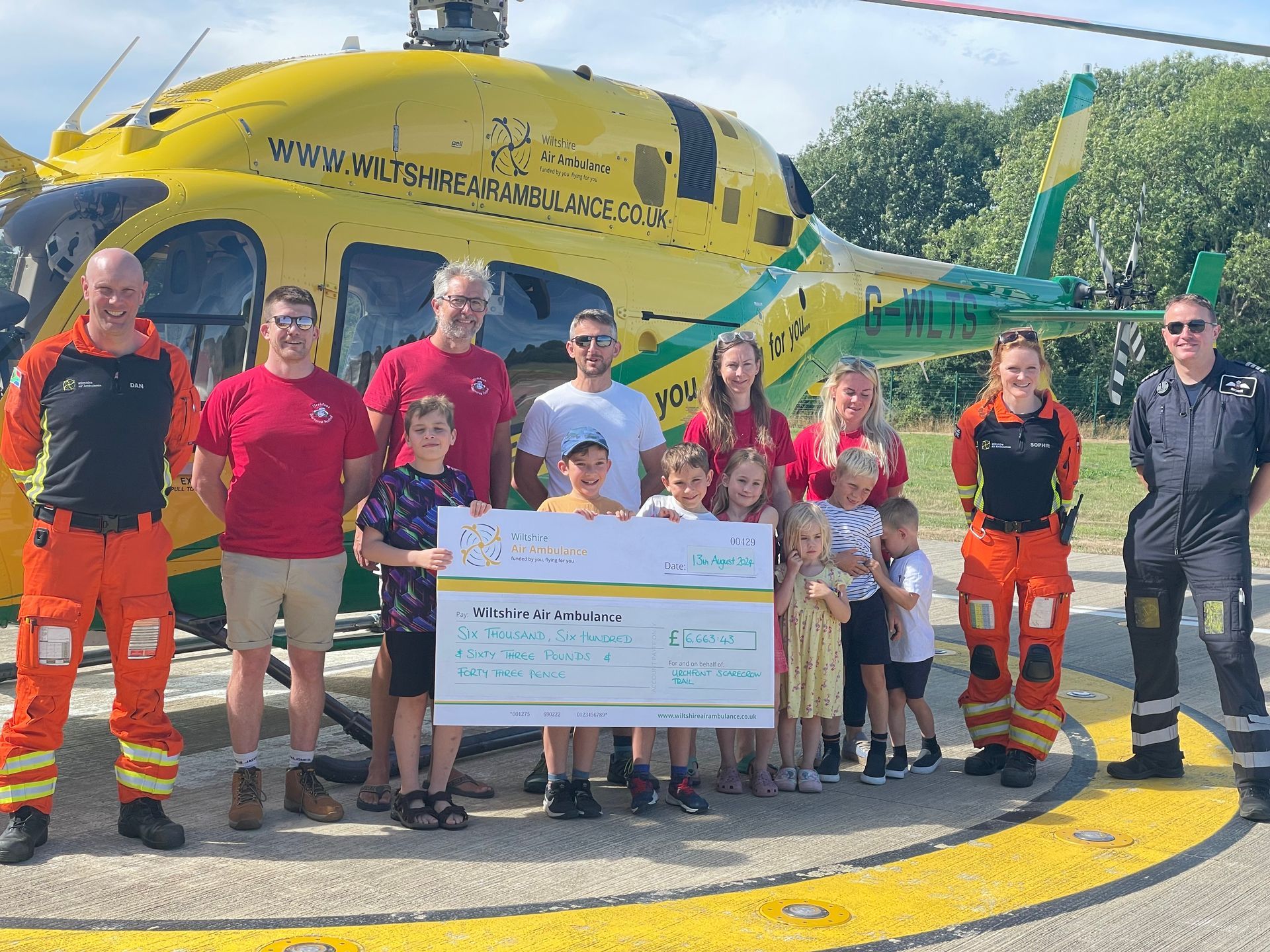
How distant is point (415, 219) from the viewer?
585cm

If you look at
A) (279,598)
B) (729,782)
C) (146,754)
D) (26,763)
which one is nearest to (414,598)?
(279,598)

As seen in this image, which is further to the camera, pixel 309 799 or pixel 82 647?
pixel 309 799

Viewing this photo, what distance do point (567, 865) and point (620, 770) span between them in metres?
1.01

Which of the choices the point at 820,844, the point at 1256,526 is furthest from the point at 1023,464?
the point at 1256,526

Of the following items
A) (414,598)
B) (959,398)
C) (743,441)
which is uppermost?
(959,398)

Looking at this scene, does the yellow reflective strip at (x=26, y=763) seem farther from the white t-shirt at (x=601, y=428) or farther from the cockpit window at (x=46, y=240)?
the white t-shirt at (x=601, y=428)

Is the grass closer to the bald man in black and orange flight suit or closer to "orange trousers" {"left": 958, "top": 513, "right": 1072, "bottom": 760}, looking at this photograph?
"orange trousers" {"left": 958, "top": 513, "right": 1072, "bottom": 760}

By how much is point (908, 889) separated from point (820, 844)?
1.62ft

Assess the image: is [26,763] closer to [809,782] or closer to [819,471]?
[809,782]

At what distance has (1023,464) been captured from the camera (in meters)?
5.29

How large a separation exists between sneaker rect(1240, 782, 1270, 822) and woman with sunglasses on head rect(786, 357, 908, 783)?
1513 millimetres

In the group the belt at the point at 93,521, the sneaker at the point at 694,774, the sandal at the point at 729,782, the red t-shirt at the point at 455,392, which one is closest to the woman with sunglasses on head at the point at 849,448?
the sandal at the point at 729,782

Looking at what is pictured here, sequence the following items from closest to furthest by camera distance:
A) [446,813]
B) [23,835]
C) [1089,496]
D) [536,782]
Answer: [23,835] → [446,813] → [536,782] → [1089,496]

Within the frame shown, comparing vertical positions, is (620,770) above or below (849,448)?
below
